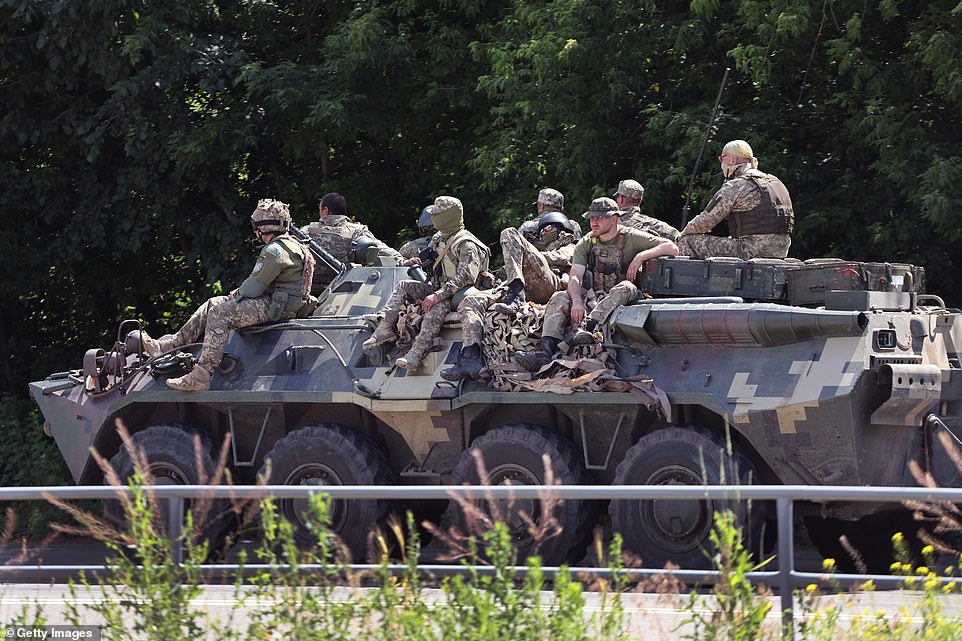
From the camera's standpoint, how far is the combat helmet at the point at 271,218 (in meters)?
15.2

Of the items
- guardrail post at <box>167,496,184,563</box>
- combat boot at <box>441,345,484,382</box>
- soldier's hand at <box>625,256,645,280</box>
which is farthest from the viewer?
combat boot at <box>441,345,484,382</box>

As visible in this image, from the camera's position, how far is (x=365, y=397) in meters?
14.2

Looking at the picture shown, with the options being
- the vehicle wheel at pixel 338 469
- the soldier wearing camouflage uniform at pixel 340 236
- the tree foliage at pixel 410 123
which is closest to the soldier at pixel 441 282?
the vehicle wheel at pixel 338 469

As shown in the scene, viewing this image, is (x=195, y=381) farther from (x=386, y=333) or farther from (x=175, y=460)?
(x=386, y=333)

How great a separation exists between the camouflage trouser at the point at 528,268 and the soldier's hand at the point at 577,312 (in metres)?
0.73

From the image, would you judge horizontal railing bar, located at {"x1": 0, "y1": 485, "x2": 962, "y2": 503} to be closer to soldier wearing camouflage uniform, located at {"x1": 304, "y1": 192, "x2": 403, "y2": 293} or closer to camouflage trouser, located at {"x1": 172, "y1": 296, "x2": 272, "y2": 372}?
camouflage trouser, located at {"x1": 172, "y1": 296, "x2": 272, "y2": 372}

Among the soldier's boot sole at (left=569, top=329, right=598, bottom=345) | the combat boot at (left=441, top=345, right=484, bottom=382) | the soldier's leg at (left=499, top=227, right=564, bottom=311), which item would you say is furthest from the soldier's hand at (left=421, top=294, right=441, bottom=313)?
the soldier's boot sole at (left=569, top=329, right=598, bottom=345)

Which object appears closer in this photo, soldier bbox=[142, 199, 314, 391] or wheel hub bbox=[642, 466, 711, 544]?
wheel hub bbox=[642, 466, 711, 544]

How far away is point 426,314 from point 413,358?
402 millimetres

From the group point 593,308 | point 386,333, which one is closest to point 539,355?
point 593,308

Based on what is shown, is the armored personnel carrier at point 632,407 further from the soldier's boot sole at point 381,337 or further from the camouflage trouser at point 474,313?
the camouflage trouser at point 474,313

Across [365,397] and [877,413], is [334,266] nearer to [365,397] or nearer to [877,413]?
[365,397]

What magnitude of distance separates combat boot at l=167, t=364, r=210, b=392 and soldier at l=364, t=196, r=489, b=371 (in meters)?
1.52

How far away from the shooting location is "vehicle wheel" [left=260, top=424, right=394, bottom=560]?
1398cm
